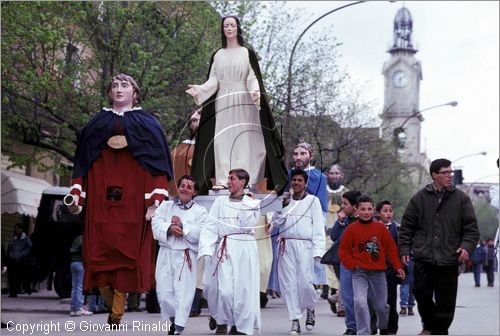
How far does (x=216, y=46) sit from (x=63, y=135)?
14.5 ft

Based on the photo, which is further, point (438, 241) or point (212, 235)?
point (212, 235)

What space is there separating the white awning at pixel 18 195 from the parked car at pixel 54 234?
3.94 meters

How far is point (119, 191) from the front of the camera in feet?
43.6

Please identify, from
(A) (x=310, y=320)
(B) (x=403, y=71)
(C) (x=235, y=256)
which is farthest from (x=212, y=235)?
(B) (x=403, y=71)

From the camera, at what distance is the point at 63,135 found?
3106 cm

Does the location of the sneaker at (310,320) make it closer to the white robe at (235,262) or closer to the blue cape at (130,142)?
the white robe at (235,262)

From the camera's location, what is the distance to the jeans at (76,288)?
19.8m

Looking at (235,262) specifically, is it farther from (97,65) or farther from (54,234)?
(97,65)

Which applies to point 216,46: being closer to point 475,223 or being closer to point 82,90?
point 82,90

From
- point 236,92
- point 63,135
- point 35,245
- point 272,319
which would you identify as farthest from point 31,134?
point 236,92

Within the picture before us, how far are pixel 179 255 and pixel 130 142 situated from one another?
1.38 meters

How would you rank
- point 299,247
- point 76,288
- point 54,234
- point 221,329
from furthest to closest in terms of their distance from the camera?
1. point 54,234
2. point 76,288
3. point 299,247
4. point 221,329

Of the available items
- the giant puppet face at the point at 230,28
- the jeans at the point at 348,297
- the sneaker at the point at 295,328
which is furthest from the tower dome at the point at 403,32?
the jeans at the point at 348,297

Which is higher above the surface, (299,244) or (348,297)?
(299,244)
